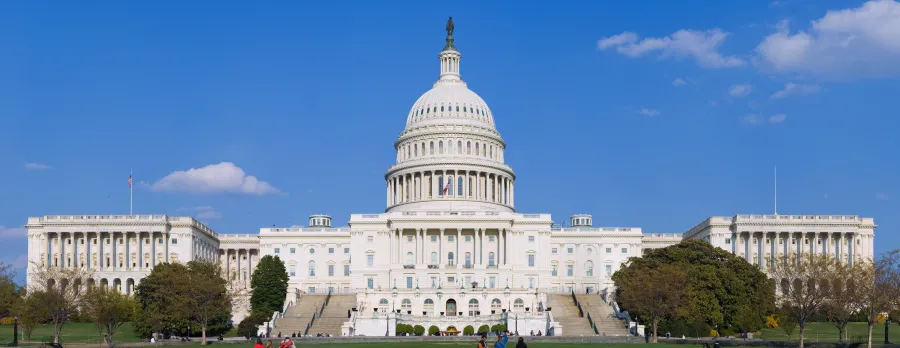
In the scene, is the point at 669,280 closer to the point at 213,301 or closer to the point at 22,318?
the point at 213,301

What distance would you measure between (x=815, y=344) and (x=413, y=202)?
297 feet

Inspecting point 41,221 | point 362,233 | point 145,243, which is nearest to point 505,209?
point 362,233

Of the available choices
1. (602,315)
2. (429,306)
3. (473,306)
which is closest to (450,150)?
(429,306)

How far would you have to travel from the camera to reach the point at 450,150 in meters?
168

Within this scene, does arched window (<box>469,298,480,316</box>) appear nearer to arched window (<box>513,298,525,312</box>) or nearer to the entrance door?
the entrance door

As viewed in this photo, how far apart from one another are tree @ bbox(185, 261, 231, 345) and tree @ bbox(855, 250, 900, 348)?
51.5 metres

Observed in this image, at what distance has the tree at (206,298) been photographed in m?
98.7

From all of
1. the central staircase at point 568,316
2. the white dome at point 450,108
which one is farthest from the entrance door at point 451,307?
the white dome at point 450,108

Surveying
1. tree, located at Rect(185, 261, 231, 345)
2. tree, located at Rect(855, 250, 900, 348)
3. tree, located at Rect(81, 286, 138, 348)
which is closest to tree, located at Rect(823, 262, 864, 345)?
tree, located at Rect(855, 250, 900, 348)

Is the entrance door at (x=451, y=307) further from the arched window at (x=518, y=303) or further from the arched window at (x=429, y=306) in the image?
the arched window at (x=518, y=303)

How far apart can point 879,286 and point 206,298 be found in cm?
5404

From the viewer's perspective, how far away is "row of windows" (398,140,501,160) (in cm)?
16862

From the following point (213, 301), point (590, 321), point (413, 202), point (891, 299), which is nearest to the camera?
point (891, 299)

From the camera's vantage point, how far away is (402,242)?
151 m
